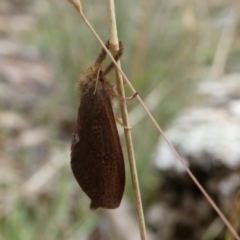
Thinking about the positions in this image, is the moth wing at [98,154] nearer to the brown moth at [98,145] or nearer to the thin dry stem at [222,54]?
the brown moth at [98,145]

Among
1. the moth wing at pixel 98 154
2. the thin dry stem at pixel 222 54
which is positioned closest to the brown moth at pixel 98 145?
the moth wing at pixel 98 154

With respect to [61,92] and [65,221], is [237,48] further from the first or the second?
[65,221]

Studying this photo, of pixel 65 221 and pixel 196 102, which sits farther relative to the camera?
pixel 196 102

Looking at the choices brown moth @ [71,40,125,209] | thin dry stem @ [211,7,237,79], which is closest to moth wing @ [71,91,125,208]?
brown moth @ [71,40,125,209]

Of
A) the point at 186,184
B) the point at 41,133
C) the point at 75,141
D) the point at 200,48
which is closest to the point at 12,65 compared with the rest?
the point at 41,133

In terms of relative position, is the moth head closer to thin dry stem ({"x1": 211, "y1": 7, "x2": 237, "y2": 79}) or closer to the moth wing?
the moth wing

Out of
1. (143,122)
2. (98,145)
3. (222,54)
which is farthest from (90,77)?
(222,54)
